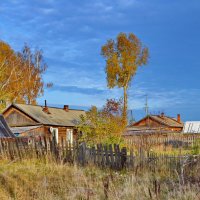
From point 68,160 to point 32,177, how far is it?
16.9ft

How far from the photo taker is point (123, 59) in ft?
142

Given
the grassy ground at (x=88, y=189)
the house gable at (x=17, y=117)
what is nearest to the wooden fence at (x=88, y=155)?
the grassy ground at (x=88, y=189)

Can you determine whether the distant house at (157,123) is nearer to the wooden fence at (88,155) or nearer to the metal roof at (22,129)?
the metal roof at (22,129)

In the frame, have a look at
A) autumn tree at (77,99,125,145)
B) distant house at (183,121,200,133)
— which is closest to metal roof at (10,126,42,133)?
autumn tree at (77,99,125,145)

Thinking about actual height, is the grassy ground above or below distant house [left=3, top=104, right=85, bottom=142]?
below

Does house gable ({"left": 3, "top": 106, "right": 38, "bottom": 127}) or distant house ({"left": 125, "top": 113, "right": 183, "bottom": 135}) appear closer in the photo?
house gable ({"left": 3, "top": 106, "right": 38, "bottom": 127})

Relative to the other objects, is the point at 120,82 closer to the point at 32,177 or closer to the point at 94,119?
the point at 94,119

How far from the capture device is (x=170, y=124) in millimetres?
49938

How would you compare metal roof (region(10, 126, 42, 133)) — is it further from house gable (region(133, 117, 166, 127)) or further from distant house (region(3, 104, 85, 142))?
house gable (region(133, 117, 166, 127))

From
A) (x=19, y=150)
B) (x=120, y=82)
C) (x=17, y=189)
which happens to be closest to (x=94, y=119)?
(x=19, y=150)

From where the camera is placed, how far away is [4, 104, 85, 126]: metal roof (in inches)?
1368

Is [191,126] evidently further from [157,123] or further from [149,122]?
[149,122]

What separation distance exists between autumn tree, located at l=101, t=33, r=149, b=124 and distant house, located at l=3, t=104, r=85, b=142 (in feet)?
26.5

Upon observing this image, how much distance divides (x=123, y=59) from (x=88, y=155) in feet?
100
